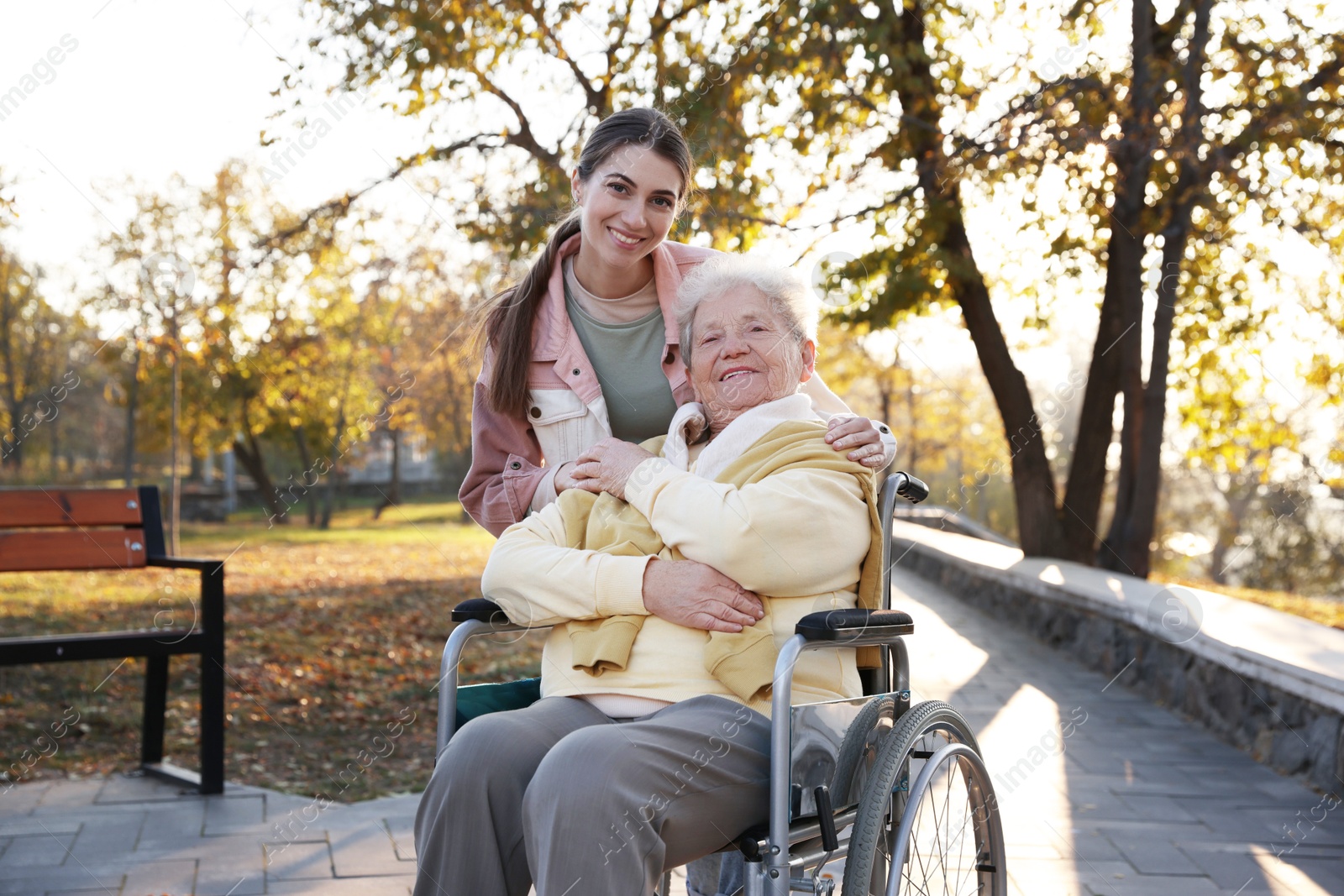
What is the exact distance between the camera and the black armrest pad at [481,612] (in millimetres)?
2119

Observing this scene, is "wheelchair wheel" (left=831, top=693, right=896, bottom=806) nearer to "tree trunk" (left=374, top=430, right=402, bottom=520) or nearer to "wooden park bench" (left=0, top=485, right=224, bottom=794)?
"wooden park bench" (left=0, top=485, right=224, bottom=794)

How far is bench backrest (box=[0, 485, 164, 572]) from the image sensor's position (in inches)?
149

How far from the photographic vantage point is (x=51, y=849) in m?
3.12

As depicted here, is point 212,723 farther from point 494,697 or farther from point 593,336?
point 593,336

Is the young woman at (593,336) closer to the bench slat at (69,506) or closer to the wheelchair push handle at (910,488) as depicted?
the wheelchair push handle at (910,488)

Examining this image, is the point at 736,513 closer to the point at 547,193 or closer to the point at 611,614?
the point at 611,614

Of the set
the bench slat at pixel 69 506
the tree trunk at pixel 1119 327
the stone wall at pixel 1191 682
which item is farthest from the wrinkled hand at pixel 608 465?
the tree trunk at pixel 1119 327

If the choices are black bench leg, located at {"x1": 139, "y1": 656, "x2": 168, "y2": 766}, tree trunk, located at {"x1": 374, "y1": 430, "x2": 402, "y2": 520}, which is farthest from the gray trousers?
tree trunk, located at {"x1": 374, "y1": 430, "x2": 402, "y2": 520}

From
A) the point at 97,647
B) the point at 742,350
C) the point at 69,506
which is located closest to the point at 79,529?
the point at 69,506

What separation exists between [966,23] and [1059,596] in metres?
4.32

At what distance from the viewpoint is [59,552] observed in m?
3.80

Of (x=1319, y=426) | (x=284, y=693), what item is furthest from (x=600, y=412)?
(x=1319, y=426)

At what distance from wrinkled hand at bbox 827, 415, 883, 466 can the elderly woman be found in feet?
0.09

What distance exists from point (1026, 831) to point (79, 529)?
319 cm
